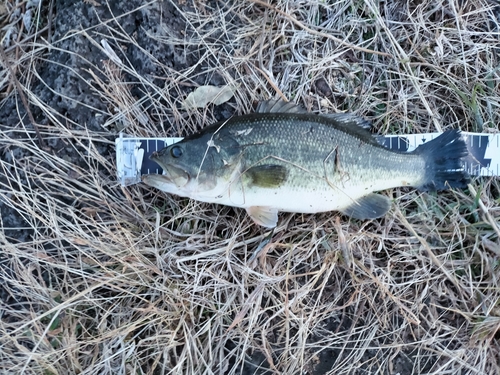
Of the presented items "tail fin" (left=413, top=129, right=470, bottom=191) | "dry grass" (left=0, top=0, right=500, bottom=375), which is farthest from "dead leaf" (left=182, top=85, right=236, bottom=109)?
"tail fin" (left=413, top=129, right=470, bottom=191)

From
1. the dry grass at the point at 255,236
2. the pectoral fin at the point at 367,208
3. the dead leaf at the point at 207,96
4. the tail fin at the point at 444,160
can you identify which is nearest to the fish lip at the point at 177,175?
the dry grass at the point at 255,236

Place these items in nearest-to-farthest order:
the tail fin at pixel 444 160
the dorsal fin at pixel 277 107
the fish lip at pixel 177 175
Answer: the fish lip at pixel 177 175
the dorsal fin at pixel 277 107
the tail fin at pixel 444 160

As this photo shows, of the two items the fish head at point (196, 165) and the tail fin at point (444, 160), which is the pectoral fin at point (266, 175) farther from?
the tail fin at point (444, 160)

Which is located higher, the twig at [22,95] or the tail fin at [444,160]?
the twig at [22,95]

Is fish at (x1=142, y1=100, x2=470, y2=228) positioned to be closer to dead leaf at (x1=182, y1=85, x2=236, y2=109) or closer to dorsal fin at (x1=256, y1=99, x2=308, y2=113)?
dorsal fin at (x1=256, y1=99, x2=308, y2=113)

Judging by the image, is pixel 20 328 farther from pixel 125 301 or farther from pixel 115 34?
pixel 115 34

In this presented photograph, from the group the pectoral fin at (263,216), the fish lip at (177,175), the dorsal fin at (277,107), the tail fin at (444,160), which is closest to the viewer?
the fish lip at (177,175)
